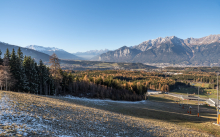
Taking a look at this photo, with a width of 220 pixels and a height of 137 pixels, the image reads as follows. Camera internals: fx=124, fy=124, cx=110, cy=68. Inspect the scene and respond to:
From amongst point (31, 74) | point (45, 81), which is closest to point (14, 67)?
point (31, 74)

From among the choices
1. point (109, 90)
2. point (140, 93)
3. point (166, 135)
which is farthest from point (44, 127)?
point (140, 93)

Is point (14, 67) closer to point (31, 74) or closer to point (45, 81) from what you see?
point (31, 74)

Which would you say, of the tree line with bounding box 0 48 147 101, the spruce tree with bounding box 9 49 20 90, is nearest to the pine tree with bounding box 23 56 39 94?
the tree line with bounding box 0 48 147 101

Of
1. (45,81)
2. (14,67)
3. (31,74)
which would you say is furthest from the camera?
(45,81)

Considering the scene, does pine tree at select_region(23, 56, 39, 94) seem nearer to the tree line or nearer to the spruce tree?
the tree line

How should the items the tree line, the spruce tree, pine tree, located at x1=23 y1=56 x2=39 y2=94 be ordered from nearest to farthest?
the tree line, the spruce tree, pine tree, located at x1=23 y1=56 x2=39 y2=94

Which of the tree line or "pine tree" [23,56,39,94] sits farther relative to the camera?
"pine tree" [23,56,39,94]

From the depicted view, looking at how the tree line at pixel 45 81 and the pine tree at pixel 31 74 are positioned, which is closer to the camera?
the tree line at pixel 45 81

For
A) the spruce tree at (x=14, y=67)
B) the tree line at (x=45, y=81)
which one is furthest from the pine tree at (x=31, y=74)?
the spruce tree at (x=14, y=67)

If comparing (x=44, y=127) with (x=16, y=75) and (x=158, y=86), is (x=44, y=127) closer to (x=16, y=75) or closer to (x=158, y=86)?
(x=16, y=75)

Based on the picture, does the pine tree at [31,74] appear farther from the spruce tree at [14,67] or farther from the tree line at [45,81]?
the spruce tree at [14,67]

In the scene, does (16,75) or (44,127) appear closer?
(44,127)

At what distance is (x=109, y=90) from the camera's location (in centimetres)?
6962

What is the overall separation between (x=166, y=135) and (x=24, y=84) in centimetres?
4718
